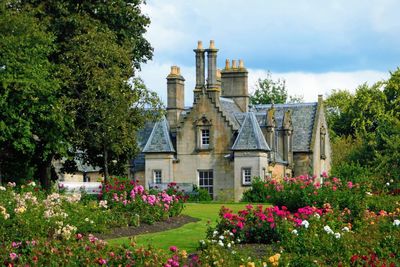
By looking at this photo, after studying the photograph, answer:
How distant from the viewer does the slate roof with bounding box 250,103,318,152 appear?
61.5m

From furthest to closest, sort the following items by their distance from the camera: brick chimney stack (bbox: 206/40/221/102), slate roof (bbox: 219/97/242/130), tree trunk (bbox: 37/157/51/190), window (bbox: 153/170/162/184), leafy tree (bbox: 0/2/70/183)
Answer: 1. window (bbox: 153/170/162/184)
2. slate roof (bbox: 219/97/242/130)
3. brick chimney stack (bbox: 206/40/221/102)
4. tree trunk (bbox: 37/157/51/190)
5. leafy tree (bbox: 0/2/70/183)

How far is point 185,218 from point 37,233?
8274 millimetres

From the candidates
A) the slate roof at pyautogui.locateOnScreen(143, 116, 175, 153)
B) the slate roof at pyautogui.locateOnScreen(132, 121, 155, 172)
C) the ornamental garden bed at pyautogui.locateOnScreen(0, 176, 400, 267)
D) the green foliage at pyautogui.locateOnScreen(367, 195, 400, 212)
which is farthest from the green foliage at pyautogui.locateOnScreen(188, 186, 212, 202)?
the green foliage at pyautogui.locateOnScreen(367, 195, 400, 212)

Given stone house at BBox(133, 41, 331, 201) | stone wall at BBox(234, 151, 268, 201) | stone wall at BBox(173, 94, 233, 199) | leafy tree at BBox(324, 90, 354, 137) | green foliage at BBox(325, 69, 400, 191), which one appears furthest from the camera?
leafy tree at BBox(324, 90, 354, 137)

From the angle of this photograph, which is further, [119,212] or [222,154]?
[222,154]

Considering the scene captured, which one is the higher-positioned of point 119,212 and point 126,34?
point 126,34

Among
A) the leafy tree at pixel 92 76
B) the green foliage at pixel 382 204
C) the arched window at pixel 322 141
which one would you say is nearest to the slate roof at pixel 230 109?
the arched window at pixel 322 141

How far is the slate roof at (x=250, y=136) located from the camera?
55156 mm

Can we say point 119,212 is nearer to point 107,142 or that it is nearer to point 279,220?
point 279,220

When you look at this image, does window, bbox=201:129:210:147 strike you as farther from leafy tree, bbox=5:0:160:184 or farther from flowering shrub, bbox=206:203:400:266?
flowering shrub, bbox=206:203:400:266

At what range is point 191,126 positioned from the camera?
5731cm

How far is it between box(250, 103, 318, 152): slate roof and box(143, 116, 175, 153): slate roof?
6712 millimetres

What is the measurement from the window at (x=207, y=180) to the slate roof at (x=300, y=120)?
5.97m

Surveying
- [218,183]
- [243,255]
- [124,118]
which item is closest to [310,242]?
[243,255]
